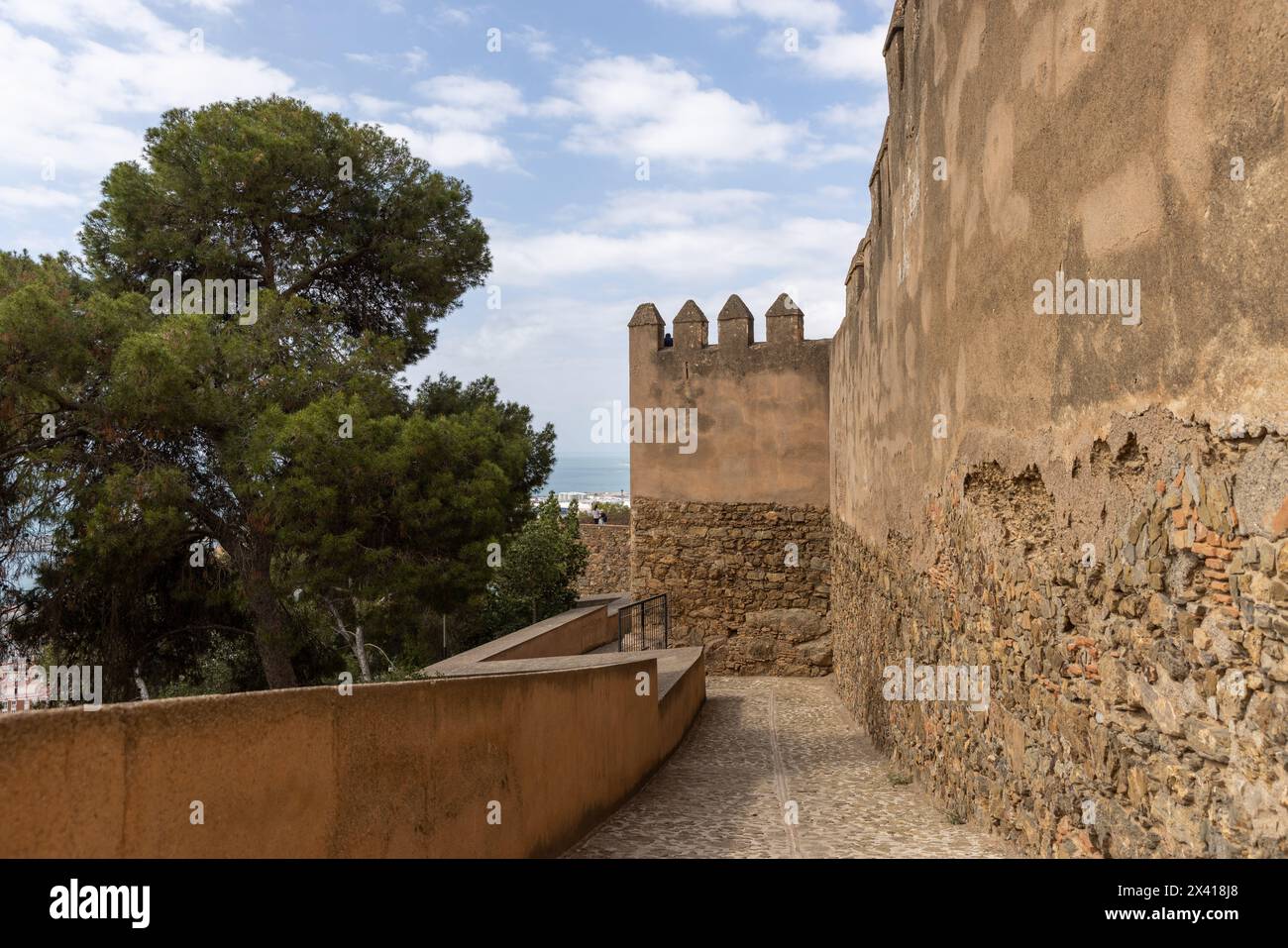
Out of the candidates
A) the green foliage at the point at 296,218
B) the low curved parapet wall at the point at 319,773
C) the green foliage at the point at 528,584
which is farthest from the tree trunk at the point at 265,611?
the low curved parapet wall at the point at 319,773

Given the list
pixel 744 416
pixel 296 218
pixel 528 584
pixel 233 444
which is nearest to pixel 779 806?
pixel 233 444

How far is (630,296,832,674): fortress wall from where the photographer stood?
47.8ft

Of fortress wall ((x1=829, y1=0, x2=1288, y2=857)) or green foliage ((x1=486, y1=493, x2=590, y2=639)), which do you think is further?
green foliage ((x1=486, y1=493, x2=590, y2=639))

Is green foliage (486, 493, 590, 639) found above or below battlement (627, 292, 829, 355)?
below

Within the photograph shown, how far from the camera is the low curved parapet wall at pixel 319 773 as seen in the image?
2.21 metres

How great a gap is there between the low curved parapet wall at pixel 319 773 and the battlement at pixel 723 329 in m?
9.57

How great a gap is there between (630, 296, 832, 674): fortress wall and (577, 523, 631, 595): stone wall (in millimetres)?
8201

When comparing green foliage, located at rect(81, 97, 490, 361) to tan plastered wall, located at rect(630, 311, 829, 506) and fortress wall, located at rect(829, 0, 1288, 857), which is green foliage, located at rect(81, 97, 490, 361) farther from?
fortress wall, located at rect(829, 0, 1288, 857)

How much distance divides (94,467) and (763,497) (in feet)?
31.0

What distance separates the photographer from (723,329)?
15000 millimetres

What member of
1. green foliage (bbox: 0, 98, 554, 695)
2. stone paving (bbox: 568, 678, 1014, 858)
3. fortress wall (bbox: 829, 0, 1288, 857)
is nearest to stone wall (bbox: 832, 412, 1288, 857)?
fortress wall (bbox: 829, 0, 1288, 857)

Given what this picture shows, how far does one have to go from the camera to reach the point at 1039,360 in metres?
3.77

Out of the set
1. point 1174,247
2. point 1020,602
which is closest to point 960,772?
point 1020,602
